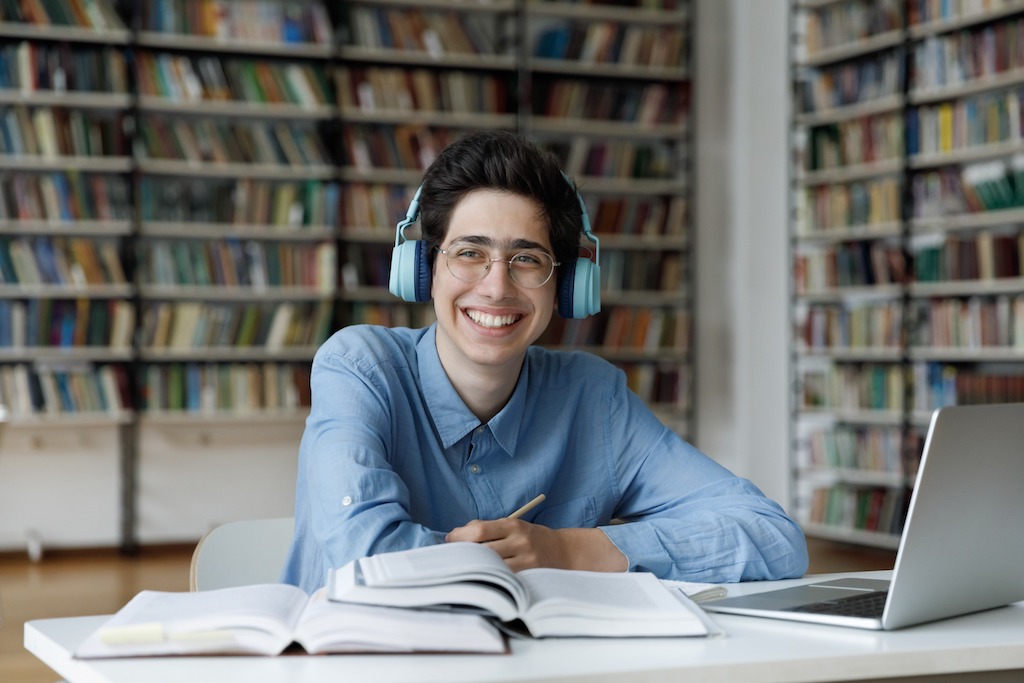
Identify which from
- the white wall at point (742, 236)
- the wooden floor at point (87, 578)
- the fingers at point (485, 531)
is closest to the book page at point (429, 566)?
the fingers at point (485, 531)

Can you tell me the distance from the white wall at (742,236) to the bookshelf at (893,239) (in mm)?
159

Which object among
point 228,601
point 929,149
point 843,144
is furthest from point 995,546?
point 843,144

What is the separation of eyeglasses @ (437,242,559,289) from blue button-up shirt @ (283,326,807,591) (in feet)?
0.42

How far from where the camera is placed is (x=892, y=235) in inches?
210

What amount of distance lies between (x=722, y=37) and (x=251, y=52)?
8.47ft

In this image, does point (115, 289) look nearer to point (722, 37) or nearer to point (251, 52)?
point (251, 52)

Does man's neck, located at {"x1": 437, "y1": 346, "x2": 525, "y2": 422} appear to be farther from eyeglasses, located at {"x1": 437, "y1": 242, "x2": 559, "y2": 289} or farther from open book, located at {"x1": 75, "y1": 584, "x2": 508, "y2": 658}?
open book, located at {"x1": 75, "y1": 584, "x2": 508, "y2": 658}

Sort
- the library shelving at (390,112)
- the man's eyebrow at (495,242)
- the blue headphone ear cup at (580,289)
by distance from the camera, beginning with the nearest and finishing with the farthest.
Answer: the man's eyebrow at (495,242) → the blue headphone ear cup at (580,289) → the library shelving at (390,112)

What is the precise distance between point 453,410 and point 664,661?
729mm

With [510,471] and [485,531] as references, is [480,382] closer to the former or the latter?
[510,471]

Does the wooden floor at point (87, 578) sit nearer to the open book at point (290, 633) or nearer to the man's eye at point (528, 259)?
the man's eye at point (528, 259)

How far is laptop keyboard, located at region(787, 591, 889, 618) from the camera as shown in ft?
3.66

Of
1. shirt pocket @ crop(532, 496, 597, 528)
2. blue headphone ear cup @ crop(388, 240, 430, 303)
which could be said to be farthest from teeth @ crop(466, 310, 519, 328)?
shirt pocket @ crop(532, 496, 597, 528)

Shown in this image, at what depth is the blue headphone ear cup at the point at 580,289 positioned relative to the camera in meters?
1.70
